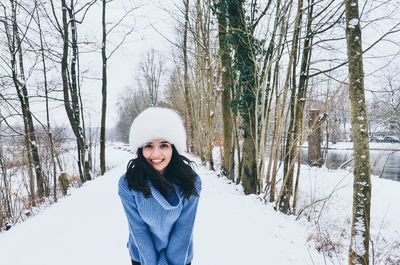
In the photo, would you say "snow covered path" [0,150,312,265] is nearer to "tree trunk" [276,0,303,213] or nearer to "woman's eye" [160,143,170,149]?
"tree trunk" [276,0,303,213]

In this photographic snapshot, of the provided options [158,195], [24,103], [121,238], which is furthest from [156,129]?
[24,103]

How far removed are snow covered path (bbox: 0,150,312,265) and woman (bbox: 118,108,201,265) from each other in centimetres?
196

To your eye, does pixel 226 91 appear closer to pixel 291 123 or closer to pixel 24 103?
pixel 291 123

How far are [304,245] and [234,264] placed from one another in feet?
5.04

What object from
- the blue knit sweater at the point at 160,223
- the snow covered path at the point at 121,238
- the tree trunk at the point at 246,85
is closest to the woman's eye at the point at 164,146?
the blue knit sweater at the point at 160,223

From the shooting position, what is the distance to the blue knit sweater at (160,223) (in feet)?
6.59

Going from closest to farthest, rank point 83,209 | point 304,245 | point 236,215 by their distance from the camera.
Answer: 1. point 304,245
2. point 236,215
3. point 83,209

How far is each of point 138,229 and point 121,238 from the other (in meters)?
3.11

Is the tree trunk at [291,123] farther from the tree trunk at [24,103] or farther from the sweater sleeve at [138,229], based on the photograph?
the tree trunk at [24,103]

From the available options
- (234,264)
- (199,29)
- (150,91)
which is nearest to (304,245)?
(234,264)

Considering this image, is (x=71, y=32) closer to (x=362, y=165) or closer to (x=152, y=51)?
(x=362, y=165)

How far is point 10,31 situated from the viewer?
1298cm

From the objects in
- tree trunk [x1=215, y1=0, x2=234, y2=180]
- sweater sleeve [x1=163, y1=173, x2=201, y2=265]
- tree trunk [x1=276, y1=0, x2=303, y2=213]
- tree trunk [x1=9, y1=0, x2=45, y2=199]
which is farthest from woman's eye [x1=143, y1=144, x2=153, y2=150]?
tree trunk [x1=9, y1=0, x2=45, y2=199]

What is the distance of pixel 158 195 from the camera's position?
2.03 meters
